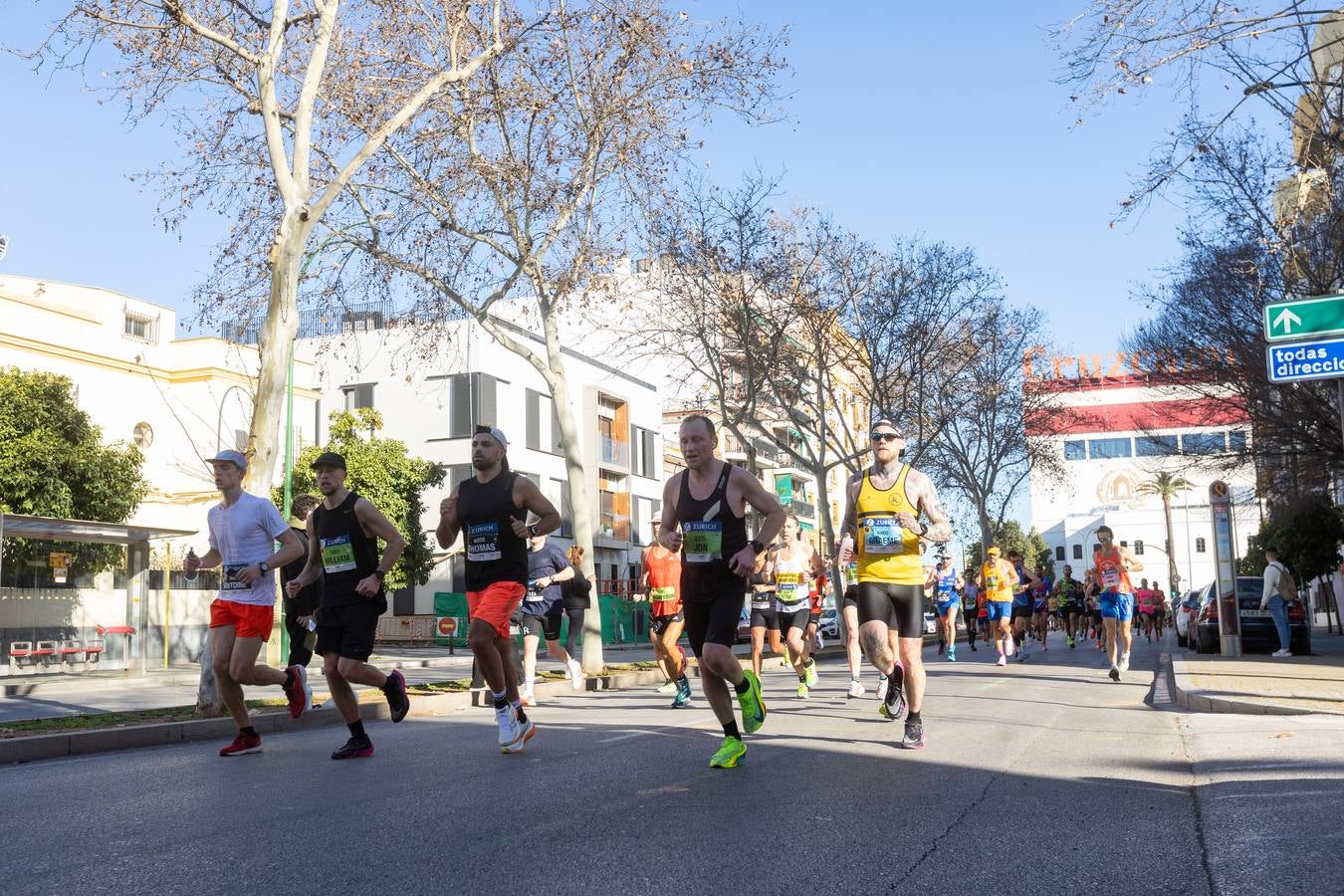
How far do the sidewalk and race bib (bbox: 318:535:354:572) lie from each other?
25.1 ft

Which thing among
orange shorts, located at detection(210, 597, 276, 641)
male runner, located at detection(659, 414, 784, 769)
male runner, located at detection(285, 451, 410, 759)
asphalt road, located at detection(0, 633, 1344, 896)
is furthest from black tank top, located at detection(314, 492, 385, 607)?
male runner, located at detection(659, 414, 784, 769)

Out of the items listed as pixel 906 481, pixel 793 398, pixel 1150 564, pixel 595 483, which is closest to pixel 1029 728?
pixel 906 481

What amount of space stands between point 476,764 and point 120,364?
32405mm

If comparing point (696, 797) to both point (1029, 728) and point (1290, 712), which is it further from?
point (1290, 712)

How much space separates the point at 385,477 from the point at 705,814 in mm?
32721

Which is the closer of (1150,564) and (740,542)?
(740,542)

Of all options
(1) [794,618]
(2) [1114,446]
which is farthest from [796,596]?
(2) [1114,446]

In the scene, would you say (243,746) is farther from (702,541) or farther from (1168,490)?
(1168,490)

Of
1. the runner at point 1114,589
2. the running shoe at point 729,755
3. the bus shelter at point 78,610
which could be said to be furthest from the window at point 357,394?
the running shoe at point 729,755

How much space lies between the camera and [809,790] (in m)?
6.10

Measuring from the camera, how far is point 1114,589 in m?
15.6

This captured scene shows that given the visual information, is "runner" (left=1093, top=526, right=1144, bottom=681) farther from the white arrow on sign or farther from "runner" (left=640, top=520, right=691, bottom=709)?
"runner" (left=640, top=520, right=691, bottom=709)

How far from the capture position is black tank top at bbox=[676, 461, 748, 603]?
7203 mm

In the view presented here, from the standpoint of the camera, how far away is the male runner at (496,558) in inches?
320
